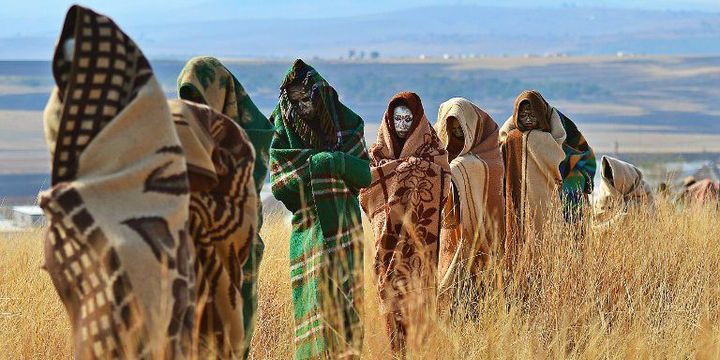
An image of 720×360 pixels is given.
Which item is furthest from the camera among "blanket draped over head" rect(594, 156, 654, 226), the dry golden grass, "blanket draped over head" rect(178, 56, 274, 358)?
"blanket draped over head" rect(594, 156, 654, 226)

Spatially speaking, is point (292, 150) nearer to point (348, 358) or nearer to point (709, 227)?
point (348, 358)

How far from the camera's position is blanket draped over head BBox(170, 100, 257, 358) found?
5105 millimetres

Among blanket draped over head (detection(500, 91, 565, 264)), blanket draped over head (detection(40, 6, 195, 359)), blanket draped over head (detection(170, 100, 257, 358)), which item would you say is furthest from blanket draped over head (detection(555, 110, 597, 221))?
blanket draped over head (detection(40, 6, 195, 359))

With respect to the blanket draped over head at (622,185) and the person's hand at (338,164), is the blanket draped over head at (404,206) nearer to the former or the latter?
the person's hand at (338,164)

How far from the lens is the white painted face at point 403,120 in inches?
347

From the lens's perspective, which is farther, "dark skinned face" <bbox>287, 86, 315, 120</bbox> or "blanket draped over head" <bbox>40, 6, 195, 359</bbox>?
"dark skinned face" <bbox>287, 86, 315, 120</bbox>

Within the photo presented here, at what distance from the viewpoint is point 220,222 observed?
525 centimetres

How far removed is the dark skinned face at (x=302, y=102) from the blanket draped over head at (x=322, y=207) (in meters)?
0.02

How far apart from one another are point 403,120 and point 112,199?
4.53 metres

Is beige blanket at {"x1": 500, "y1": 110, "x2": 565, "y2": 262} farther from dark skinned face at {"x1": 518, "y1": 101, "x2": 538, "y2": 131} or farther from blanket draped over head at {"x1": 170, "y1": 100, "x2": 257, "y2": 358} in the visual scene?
blanket draped over head at {"x1": 170, "y1": 100, "x2": 257, "y2": 358}

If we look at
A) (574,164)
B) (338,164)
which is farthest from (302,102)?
(574,164)

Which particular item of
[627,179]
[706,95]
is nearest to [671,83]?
[706,95]

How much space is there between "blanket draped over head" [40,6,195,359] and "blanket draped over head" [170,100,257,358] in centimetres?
53

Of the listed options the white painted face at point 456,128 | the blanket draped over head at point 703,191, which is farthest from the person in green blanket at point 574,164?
the blanket draped over head at point 703,191
